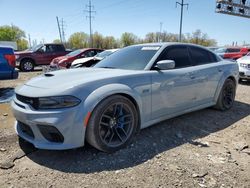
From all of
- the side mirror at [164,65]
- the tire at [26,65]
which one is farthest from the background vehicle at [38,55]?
the side mirror at [164,65]

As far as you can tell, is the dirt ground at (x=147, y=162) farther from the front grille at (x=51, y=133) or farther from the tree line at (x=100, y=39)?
the tree line at (x=100, y=39)

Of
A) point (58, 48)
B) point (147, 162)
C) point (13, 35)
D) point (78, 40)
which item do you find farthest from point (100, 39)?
point (147, 162)

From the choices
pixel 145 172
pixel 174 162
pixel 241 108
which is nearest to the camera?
pixel 145 172

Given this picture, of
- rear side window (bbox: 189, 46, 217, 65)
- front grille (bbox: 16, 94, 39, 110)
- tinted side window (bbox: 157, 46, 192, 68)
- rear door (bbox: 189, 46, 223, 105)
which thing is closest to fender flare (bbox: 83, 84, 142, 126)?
front grille (bbox: 16, 94, 39, 110)

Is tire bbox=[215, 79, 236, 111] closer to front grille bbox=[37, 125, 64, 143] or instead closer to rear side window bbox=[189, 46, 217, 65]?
rear side window bbox=[189, 46, 217, 65]

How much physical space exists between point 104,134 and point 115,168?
484 mm

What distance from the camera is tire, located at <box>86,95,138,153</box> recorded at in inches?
116

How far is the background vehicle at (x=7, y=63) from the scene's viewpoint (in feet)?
19.7

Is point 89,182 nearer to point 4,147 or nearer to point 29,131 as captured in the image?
point 29,131

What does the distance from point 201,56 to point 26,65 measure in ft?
38.4

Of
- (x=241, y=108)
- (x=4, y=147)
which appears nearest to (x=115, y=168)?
(x=4, y=147)

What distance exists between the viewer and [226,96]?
523 centimetres

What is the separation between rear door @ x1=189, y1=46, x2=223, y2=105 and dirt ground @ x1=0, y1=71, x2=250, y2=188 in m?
0.76

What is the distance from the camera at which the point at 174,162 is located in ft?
9.74
